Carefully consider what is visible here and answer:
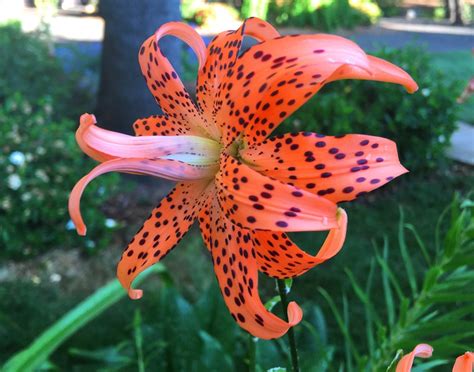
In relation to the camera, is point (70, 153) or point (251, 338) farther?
point (70, 153)

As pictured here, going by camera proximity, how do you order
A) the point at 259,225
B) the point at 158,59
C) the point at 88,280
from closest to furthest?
the point at 259,225
the point at 158,59
the point at 88,280

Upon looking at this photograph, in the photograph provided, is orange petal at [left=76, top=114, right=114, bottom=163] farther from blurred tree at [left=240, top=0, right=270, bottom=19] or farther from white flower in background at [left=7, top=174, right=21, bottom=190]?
blurred tree at [left=240, top=0, right=270, bottom=19]

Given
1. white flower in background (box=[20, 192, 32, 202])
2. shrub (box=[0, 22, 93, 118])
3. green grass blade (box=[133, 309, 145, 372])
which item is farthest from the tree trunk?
green grass blade (box=[133, 309, 145, 372])

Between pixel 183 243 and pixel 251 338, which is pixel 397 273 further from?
pixel 251 338

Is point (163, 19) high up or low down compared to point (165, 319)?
up

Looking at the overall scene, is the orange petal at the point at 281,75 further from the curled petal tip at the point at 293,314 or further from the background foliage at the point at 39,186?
the background foliage at the point at 39,186

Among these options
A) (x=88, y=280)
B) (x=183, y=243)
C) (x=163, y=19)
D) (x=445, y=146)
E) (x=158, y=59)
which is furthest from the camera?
(x=445, y=146)

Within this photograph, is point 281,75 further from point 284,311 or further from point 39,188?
point 39,188

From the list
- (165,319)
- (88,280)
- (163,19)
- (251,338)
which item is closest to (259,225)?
(251,338)
